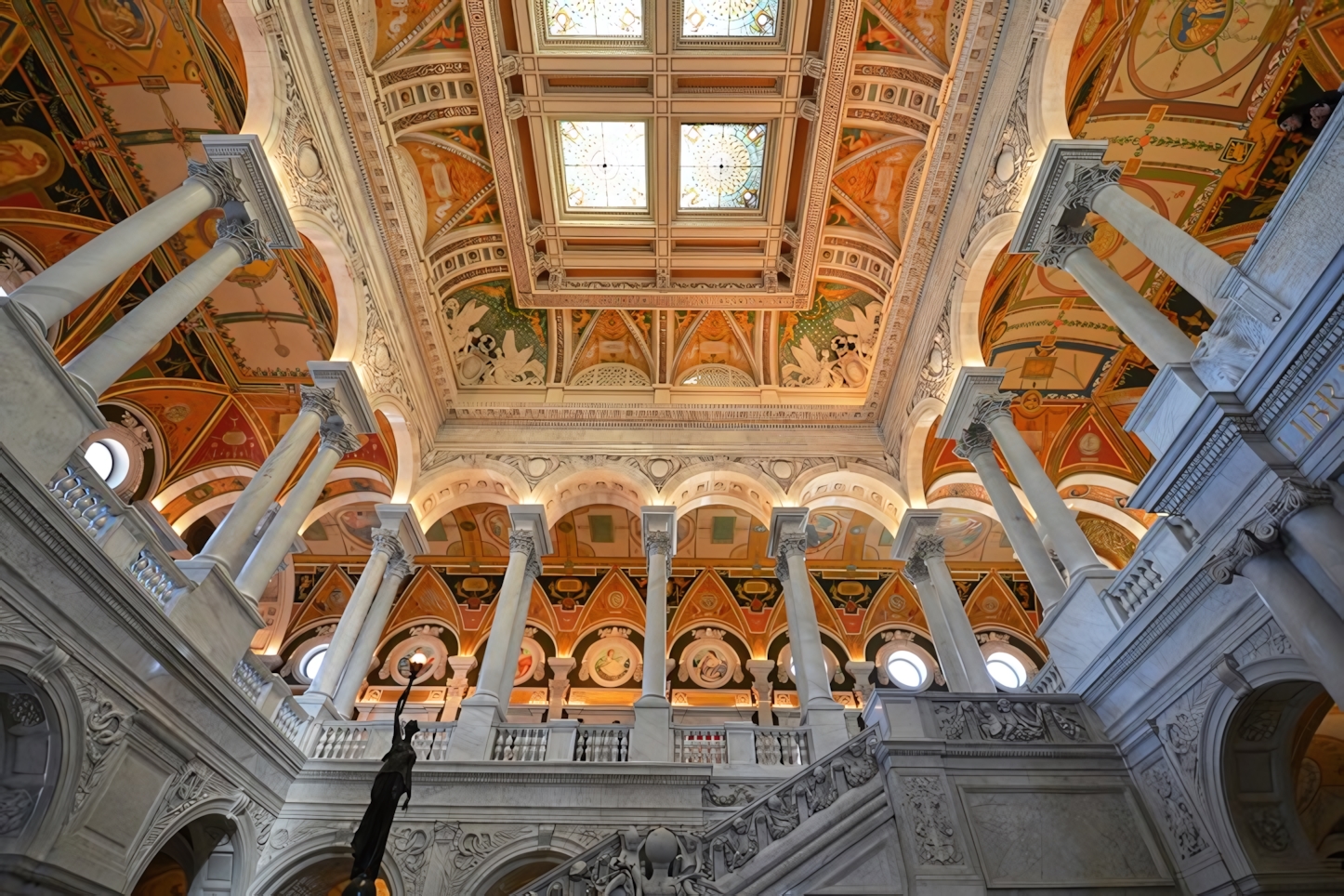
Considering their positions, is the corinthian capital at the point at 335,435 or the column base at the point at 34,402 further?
the corinthian capital at the point at 335,435

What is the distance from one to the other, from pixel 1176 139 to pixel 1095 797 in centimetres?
981

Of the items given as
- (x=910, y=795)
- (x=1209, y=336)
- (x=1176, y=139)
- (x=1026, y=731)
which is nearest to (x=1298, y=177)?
(x=1209, y=336)

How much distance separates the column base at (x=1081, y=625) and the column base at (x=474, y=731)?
749 centimetres

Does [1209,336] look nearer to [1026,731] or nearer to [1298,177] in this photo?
[1298,177]

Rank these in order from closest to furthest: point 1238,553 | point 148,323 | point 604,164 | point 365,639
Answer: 1. point 1238,553
2. point 148,323
3. point 365,639
4. point 604,164

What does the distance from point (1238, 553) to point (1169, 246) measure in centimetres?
333

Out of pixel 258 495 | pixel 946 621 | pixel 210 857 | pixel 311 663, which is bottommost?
pixel 210 857

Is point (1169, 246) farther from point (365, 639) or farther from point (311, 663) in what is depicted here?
point (311, 663)

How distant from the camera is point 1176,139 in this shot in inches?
434

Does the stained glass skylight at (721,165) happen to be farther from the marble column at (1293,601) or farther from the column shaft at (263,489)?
the marble column at (1293,601)

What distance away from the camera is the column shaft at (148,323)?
6.88 metres

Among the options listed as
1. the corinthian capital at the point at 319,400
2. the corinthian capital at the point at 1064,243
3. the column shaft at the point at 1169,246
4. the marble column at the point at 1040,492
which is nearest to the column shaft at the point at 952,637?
the marble column at the point at 1040,492

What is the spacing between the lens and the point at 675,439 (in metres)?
15.0

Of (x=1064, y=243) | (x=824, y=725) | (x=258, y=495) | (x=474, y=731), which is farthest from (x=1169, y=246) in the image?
(x=258, y=495)
